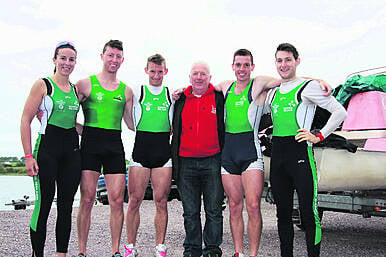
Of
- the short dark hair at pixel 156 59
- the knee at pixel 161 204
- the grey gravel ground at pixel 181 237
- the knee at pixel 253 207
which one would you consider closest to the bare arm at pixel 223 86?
the short dark hair at pixel 156 59

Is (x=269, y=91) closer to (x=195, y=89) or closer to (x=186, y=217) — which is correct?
(x=195, y=89)

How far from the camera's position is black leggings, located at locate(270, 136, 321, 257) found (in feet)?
13.9

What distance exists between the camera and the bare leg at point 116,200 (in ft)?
15.6

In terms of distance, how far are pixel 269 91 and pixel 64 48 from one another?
220 centimetres

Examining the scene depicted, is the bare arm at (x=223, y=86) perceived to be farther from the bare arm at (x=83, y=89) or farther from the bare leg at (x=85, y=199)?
the bare leg at (x=85, y=199)

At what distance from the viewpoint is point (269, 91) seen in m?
4.82

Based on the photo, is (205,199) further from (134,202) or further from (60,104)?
(60,104)

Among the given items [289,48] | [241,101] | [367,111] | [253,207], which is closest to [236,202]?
[253,207]

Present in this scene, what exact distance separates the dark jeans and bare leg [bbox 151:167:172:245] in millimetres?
170

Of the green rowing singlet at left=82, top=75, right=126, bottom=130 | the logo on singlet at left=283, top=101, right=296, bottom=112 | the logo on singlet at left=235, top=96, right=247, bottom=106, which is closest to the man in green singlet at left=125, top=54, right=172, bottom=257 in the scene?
the green rowing singlet at left=82, top=75, right=126, bottom=130

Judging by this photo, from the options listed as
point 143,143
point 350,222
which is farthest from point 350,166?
point 350,222

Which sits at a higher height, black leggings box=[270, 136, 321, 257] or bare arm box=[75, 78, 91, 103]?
bare arm box=[75, 78, 91, 103]

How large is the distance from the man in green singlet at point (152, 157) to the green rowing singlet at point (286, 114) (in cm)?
128

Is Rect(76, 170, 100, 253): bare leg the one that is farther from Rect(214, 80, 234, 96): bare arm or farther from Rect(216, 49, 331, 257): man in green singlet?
Rect(214, 80, 234, 96): bare arm
